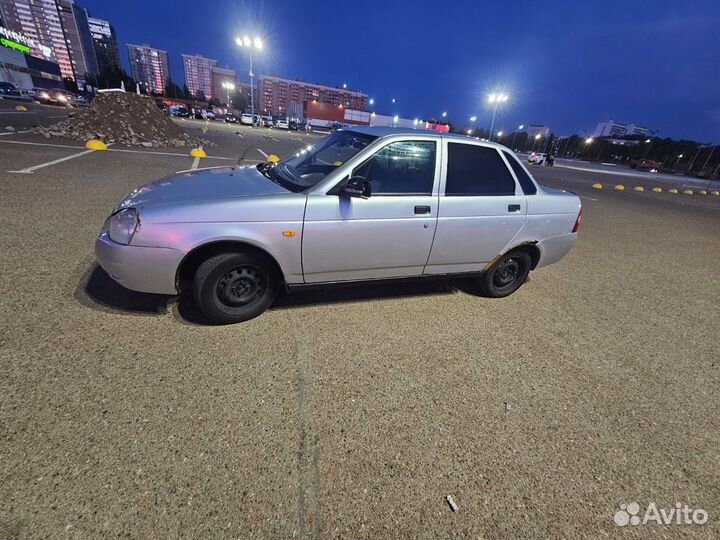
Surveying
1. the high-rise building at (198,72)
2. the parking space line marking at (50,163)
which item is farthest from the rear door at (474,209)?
the high-rise building at (198,72)

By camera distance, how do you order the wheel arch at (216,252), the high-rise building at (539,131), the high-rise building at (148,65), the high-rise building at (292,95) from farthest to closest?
the high-rise building at (148,65)
the high-rise building at (292,95)
the high-rise building at (539,131)
the wheel arch at (216,252)

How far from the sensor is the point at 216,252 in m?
2.63

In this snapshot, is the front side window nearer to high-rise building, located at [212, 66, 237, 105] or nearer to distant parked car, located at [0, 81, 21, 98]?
distant parked car, located at [0, 81, 21, 98]

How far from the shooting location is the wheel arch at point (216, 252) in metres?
2.55

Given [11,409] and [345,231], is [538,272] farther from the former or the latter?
[11,409]

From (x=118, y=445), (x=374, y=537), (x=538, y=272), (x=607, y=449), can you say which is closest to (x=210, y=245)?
(x=118, y=445)

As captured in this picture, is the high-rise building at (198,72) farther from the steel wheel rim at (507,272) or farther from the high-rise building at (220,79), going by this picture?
the steel wheel rim at (507,272)

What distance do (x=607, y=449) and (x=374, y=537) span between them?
1629 millimetres

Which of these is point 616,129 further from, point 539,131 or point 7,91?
point 7,91

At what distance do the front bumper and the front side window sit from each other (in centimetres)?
163

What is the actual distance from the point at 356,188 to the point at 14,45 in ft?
275

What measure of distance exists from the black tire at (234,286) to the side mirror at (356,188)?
886 millimetres

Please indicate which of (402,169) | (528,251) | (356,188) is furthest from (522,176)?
(356,188)

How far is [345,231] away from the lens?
2.78m
